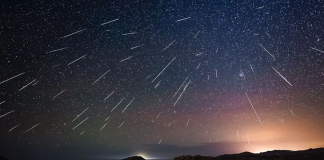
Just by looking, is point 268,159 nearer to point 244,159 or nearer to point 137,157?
point 244,159

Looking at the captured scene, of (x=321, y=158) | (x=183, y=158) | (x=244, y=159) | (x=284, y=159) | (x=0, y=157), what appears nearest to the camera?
(x=321, y=158)

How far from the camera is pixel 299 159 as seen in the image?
36969 mm

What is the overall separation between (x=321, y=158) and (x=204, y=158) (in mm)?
18869

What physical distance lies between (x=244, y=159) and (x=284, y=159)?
6.86 metres

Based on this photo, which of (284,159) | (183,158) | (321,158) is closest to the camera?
(321,158)

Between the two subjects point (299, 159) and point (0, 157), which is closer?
point (299, 159)

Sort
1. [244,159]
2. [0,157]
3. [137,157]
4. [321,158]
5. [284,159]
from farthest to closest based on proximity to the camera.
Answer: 1. [0,157]
2. [137,157]
3. [244,159]
4. [284,159]
5. [321,158]

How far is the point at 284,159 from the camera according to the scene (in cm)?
3912

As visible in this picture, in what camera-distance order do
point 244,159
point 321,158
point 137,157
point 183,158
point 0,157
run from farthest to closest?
point 0,157, point 137,157, point 183,158, point 244,159, point 321,158

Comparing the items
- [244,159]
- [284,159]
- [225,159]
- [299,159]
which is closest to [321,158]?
[299,159]

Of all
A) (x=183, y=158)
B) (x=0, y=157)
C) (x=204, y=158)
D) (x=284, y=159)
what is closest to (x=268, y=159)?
(x=284, y=159)

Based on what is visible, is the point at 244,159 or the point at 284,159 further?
the point at 244,159

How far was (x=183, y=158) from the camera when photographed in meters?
46.2

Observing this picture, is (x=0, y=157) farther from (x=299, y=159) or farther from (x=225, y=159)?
(x=299, y=159)
